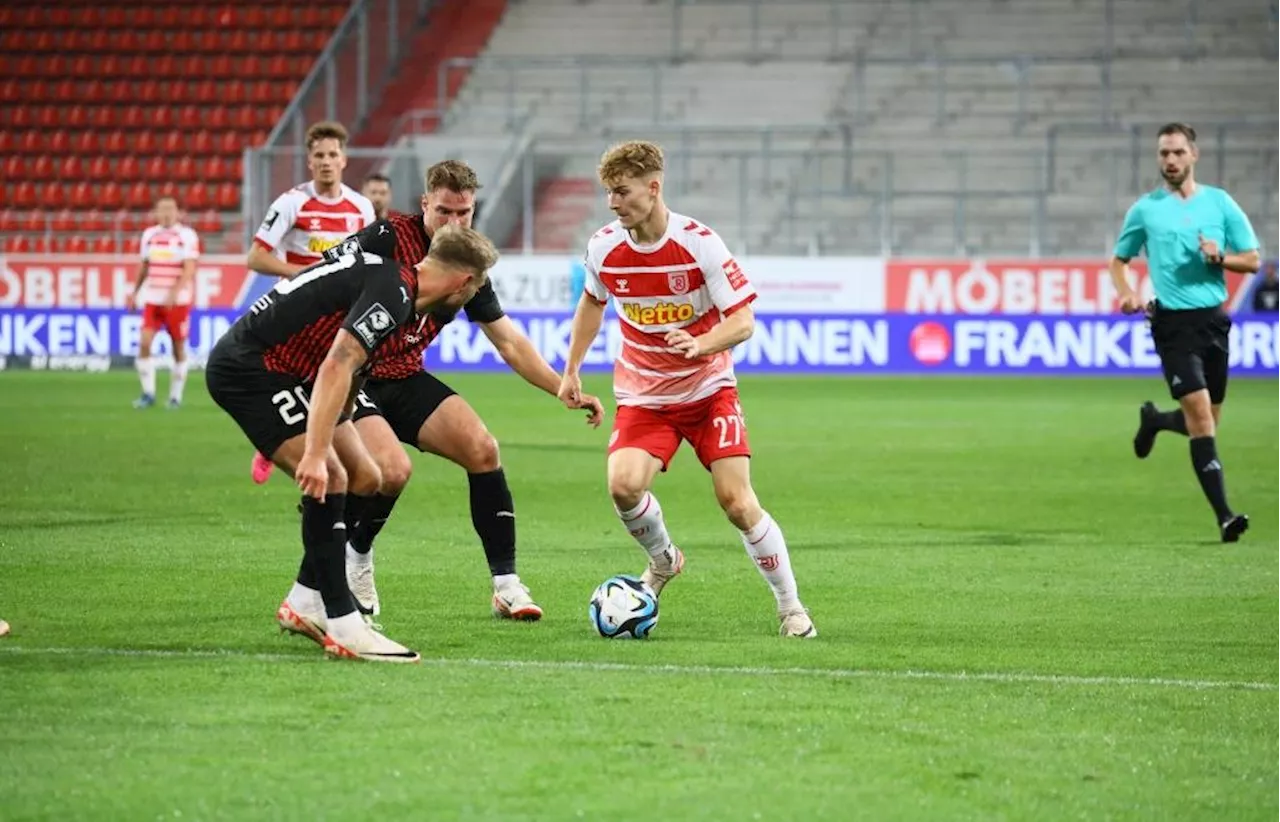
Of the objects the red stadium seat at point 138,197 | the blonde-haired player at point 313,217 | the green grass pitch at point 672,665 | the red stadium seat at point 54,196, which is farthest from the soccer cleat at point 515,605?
the red stadium seat at point 54,196

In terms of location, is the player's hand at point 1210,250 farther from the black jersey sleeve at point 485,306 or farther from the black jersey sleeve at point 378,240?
the black jersey sleeve at point 378,240

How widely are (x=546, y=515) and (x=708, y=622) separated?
4629 mm

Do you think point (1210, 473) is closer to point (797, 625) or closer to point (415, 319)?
point (797, 625)

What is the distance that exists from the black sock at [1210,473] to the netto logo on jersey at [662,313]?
16.2 feet

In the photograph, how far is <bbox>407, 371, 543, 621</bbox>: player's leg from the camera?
9.09 meters

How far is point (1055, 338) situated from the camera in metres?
30.0

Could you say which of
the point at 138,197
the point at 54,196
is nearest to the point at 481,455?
the point at 138,197

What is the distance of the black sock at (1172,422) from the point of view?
43.2 ft

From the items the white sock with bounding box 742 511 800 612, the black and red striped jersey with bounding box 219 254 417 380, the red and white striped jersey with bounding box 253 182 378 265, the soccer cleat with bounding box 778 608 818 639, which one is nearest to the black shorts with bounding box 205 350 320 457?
the black and red striped jersey with bounding box 219 254 417 380

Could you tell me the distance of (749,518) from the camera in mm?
8477

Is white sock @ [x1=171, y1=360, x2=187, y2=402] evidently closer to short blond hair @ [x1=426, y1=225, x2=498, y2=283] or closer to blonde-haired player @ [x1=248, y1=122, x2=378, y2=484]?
Result: blonde-haired player @ [x1=248, y1=122, x2=378, y2=484]

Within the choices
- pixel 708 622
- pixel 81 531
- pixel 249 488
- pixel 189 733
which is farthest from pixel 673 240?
pixel 249 488

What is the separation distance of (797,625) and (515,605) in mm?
1203

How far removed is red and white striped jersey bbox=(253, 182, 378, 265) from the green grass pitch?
5.66 ft
